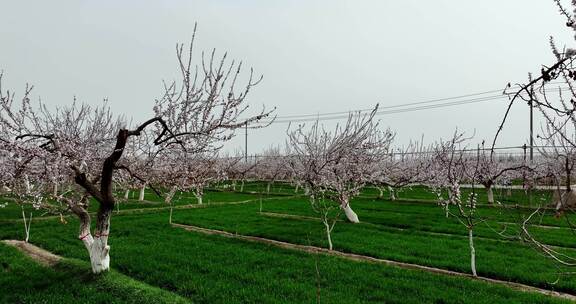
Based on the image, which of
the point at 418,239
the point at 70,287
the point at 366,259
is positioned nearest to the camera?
the point at 70,287

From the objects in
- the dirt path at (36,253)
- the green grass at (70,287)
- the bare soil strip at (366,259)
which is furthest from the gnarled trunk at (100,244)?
the bare soil strip at (366,259)

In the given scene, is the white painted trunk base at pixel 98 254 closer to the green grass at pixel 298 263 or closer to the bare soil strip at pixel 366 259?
the green grass at pixel 298 263

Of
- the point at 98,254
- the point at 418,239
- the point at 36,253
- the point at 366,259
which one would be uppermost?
the point at 98,254

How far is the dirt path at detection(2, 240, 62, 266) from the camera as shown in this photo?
1005cm

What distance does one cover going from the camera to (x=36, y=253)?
1100 cm

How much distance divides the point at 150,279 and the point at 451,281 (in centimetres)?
604

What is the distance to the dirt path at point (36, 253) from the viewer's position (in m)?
10.0

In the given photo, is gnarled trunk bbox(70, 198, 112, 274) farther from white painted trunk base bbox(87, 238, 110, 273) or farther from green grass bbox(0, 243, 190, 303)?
green grass bbox(0, 243, 190, 303)

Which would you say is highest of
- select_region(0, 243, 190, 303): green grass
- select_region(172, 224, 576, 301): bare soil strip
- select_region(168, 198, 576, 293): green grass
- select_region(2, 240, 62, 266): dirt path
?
select_region(168, 198, 576, 293): green grass

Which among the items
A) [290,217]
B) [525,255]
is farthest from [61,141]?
[290,217]

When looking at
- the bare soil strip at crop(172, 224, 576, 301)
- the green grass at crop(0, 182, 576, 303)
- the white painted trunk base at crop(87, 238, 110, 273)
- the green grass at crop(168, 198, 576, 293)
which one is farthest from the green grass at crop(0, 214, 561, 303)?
the green grass at crop(168, 198, 576, 293)

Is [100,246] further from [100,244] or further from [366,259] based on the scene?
[366,259]

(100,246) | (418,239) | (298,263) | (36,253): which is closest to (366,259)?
(298,263)

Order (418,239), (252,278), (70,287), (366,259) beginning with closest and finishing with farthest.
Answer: (70,287), (252,278), (366,259), (418,239)
